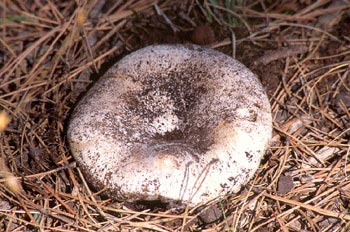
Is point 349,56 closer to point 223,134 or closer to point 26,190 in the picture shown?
point 223,134

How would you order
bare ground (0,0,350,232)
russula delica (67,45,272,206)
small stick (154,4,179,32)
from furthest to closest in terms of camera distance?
small stick (154,4,179,32) < bare ground (0,0,350,232) < russula delica (67,45,272,206)

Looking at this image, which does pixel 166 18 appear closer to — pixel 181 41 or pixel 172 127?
pixel 181 41

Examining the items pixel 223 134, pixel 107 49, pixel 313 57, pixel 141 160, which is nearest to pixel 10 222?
pixel 141 160

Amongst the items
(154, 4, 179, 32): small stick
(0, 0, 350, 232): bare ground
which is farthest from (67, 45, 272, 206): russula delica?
(154, 4, 179, 32): small stick

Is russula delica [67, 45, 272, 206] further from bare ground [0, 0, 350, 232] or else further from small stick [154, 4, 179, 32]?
small stick [154, 4, 179, 32]

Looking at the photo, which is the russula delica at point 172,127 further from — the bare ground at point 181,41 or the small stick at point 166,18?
the small stick at point 166,18

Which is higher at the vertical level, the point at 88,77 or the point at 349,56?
the point at 88,77

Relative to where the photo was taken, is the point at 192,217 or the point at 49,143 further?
the point at 49,143
